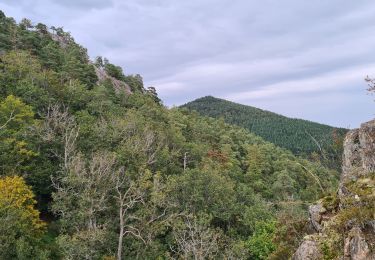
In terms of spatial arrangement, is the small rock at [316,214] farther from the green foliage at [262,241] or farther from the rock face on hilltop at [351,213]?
the green foliage at [262,241]

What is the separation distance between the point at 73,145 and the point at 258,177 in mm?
44380

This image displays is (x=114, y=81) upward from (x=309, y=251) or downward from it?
upward

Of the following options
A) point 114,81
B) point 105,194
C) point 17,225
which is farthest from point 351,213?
point 114,81

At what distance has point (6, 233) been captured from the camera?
30109 millimetres

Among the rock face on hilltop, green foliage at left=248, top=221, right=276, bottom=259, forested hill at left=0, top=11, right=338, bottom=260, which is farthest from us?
green foliage at left=248, top=221, right=276, bottom=259

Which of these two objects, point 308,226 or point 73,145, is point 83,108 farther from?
point 308,226

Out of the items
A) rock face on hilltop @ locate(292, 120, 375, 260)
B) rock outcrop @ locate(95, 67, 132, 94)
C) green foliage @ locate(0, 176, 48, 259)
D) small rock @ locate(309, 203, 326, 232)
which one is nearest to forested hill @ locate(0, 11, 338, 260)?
green foliage @ locate(0, 176, 48, 259)

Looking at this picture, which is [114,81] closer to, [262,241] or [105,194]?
[105,194]

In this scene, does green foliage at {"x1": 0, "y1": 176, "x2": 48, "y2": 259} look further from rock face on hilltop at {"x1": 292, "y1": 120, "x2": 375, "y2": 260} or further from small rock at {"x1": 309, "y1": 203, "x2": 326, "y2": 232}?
rock face on hilltop at {"x1": 292, "y1": 120, "x2": 375, "y2": 260}

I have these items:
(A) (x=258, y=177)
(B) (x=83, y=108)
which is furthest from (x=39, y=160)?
(A) (x=258, y=177)

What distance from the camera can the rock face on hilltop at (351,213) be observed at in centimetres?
1213

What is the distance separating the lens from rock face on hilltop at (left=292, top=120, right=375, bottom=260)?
1213 cm

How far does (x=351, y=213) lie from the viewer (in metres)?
12.9

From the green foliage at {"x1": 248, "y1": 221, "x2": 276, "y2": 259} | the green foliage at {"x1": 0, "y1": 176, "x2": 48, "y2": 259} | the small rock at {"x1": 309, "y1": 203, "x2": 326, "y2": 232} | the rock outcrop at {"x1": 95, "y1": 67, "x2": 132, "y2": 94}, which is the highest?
the rock outcrop at {"x1": 95, "y1": 67, "x2": 132, "y2": 94}
